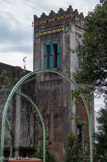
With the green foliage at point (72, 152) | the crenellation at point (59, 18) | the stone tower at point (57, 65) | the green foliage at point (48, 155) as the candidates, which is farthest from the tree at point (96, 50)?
the crenellation at point (59, 18)

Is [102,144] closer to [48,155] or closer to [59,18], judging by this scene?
[48,155]

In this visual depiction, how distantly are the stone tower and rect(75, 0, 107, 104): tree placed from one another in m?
5.86

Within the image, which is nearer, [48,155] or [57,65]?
[48,155]

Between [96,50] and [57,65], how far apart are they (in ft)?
25.2

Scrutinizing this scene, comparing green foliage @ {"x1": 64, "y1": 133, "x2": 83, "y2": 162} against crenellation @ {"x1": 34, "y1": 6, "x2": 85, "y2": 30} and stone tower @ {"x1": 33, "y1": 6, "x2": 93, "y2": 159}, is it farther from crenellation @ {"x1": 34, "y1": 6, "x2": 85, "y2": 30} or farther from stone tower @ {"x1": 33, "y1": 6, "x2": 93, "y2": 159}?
crenellation @ {"x1": 34, "y1": 6, "x2": 85, "y2": 30}

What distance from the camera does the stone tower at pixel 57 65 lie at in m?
19.9

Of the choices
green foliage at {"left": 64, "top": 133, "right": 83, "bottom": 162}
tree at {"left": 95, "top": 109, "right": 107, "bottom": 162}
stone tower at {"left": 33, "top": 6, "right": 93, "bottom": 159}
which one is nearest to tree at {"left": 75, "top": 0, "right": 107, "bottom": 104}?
tree at {"left": 95, "top": 109, "right": 107, "bottom": 162}

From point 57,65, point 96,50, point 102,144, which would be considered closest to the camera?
point 96,50

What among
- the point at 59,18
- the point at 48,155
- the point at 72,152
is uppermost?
the point at 59,18

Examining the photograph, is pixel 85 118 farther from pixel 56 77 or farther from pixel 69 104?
pixel 56 77

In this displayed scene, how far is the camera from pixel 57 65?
20.8 m

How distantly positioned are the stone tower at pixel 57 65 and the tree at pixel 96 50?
5858mm

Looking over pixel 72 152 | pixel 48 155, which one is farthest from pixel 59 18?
pixel 72 152

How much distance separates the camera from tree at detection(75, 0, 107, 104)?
1323 cm
